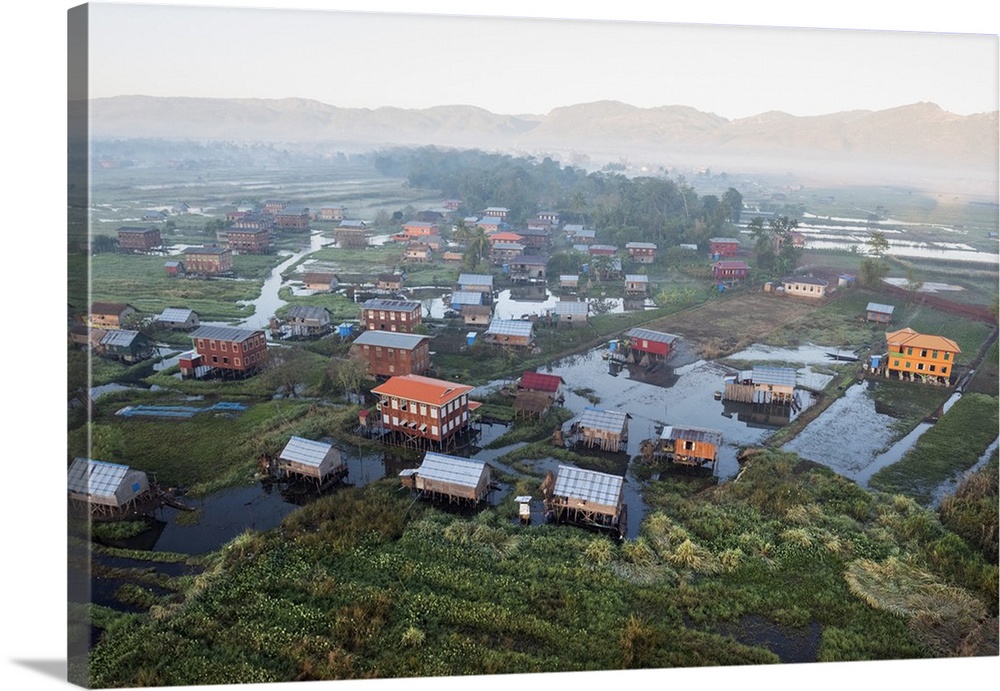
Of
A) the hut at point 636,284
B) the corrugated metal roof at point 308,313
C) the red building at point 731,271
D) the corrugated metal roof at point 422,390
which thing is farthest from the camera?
the red building at point 731,271

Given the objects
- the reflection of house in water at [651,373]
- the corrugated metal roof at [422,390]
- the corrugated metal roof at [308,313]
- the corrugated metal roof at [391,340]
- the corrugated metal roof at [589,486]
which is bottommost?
the corrugated metal roof at [589,486]

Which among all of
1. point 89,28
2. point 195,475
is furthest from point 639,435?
point 89,28

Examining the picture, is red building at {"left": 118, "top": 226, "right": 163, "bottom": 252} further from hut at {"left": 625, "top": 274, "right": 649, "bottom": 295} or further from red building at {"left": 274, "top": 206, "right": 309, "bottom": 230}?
hut at {"left": 625, "top": 274, "right": 649, "bottom": 295}

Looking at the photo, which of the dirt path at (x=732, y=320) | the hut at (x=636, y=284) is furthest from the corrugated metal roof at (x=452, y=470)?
the hut at (x=636, y=284)

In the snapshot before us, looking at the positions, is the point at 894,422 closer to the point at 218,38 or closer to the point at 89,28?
the point at 218,38

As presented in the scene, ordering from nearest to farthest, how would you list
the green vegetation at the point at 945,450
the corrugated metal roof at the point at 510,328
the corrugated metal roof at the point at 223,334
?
the green vegetation at the point at 945,450, the corrugated metal roof at the point at 223,334, the corrugated metal roof at the point at 510,328

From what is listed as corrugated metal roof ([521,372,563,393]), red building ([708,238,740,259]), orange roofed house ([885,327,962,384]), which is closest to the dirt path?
orange roofed house ([885,327,962,384])

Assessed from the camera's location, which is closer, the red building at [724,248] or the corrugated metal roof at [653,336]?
the corrugated metal roof at [653,336]

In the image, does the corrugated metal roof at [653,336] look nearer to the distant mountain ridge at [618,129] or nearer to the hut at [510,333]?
the hut at [510,333]
